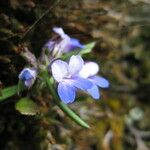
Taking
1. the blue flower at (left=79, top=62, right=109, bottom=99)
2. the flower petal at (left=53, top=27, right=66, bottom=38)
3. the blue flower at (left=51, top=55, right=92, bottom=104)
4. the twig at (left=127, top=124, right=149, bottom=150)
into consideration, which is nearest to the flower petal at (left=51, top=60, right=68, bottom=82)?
the blue flower at (left=51, top=55, right=92, bottom=104)

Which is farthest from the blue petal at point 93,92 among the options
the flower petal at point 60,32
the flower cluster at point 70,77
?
the flower petal at point 60,32

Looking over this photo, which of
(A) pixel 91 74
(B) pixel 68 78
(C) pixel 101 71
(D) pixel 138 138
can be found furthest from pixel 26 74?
(D) pixel 138 138

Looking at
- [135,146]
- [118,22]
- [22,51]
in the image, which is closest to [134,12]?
→ [118,22]

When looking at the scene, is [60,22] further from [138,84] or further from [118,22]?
[138,84]

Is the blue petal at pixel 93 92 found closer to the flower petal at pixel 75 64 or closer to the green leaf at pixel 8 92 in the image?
the flower petal at pixel 75 64

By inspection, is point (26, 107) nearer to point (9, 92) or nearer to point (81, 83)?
point (9, 92)

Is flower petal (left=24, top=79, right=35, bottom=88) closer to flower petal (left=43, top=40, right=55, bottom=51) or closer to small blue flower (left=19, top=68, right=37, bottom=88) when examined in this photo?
small blue flower (left=19, top=68, right=37, bottom=88)

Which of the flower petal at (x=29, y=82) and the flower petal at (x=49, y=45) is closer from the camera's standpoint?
the flower petal at (x=29, y=82)
